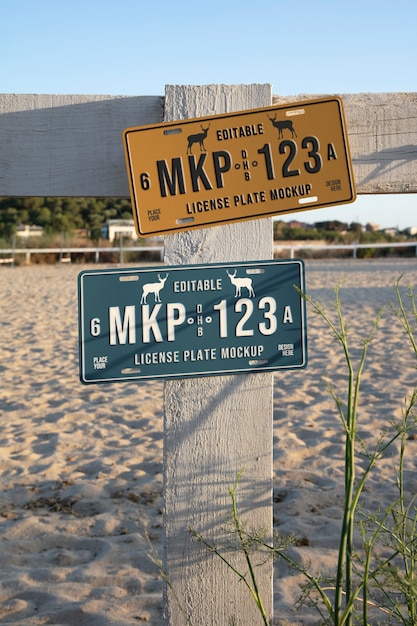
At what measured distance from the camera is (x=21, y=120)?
191 centimetres

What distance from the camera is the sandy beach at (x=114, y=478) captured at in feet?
9.66

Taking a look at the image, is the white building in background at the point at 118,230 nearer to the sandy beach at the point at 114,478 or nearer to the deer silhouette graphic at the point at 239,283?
the sandy beach at the point at 114,478

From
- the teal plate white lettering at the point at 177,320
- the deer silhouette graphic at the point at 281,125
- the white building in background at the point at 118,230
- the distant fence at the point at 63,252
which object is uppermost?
the white building in background at the point at 118,230

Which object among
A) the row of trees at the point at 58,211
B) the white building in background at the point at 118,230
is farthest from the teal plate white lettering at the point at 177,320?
the row of trees at the point at 58,211

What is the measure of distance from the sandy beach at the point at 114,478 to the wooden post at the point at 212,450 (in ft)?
0.76

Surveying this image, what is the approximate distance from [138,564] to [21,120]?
201cm

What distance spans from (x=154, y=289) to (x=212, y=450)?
1.41 ft

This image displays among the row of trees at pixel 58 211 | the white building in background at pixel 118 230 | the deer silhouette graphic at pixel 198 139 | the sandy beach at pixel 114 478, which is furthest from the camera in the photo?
the row of trees at pixel 58 211

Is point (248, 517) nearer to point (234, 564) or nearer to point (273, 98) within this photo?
point (234, 564)

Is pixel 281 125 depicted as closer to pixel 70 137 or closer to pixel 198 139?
pixel 198 139

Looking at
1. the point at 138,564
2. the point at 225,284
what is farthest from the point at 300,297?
the point at 138,564

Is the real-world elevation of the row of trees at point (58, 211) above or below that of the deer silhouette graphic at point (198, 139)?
above

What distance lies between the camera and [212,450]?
193 centimetres

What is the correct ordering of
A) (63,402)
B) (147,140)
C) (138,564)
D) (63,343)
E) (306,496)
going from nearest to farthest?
(147,140), (138,564), (306,496), (63,402), (63,343)
